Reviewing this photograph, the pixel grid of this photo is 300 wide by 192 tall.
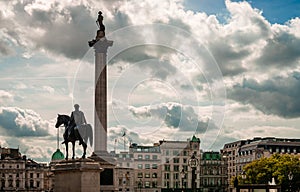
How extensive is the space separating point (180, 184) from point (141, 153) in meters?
15.3

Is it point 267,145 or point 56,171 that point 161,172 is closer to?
point 267,145

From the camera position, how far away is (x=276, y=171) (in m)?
140

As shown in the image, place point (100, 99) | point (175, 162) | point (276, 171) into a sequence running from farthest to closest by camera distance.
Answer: point (175, 162)
point (276, 171)
point (100, 99)

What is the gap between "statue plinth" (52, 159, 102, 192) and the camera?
5756 cm

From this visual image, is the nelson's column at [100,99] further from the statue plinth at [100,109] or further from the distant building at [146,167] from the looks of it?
the distant building at [146,167]

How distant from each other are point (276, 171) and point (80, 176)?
296 ft

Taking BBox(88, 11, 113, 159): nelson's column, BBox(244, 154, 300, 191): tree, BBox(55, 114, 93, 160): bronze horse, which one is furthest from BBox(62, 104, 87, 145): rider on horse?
BBox(244, 154, 300, 191): tree

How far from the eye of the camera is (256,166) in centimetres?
14838

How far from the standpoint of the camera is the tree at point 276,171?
137 m

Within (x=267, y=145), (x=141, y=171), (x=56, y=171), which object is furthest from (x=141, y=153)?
(x=56, y=171)

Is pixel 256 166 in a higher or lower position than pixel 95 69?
lower

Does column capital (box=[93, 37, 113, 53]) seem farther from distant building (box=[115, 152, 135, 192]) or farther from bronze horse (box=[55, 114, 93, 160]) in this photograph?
distant building (box=[115, 152, 135, 192])

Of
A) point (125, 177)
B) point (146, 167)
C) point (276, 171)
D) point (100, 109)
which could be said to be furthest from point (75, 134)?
point (146, 167)

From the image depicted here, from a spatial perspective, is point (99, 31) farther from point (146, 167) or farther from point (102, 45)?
point (146, 167)
